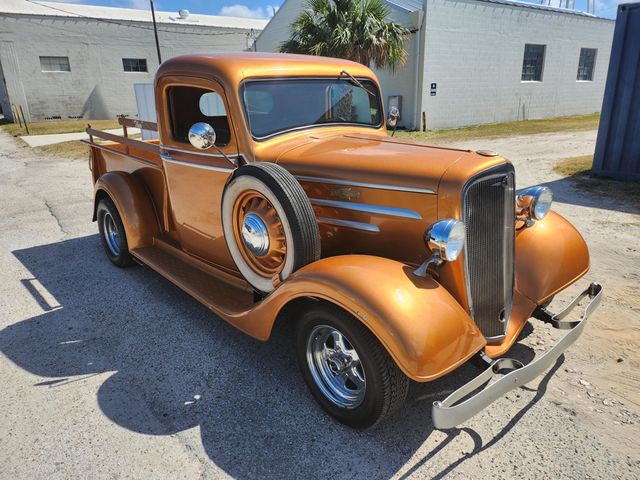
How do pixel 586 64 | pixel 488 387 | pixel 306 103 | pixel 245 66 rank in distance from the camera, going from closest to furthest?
pixel 488 387
pixel 245 66
pixel 306 103
pixel 586 64

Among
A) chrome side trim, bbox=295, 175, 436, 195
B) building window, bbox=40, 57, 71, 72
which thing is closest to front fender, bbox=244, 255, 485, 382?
chrome side trim, bbox=295, 175, 436, 195

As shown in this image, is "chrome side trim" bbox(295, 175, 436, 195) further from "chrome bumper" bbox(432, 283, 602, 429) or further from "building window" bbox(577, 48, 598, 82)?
"building window" bbox(577, 48, 598, 82)

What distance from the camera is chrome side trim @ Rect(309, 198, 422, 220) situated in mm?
2599

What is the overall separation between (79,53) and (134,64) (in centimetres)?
282

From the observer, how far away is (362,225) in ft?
9.23

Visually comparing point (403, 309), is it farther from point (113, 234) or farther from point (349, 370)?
point (113, 234)

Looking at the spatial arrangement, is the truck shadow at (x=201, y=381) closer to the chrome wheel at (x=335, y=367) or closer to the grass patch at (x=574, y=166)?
the chrome wheel at (x=335, y=367)

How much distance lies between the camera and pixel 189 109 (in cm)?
379

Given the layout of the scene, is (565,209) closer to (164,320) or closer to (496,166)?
(496,166)

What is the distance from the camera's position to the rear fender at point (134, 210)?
430 centimetres

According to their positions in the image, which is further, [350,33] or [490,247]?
[350,33]

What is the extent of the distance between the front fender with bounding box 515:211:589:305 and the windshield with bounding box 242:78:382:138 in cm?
159

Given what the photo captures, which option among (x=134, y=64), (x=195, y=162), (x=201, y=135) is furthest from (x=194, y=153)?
(x=134, y=64)

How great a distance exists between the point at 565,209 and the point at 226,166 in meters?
5.27
